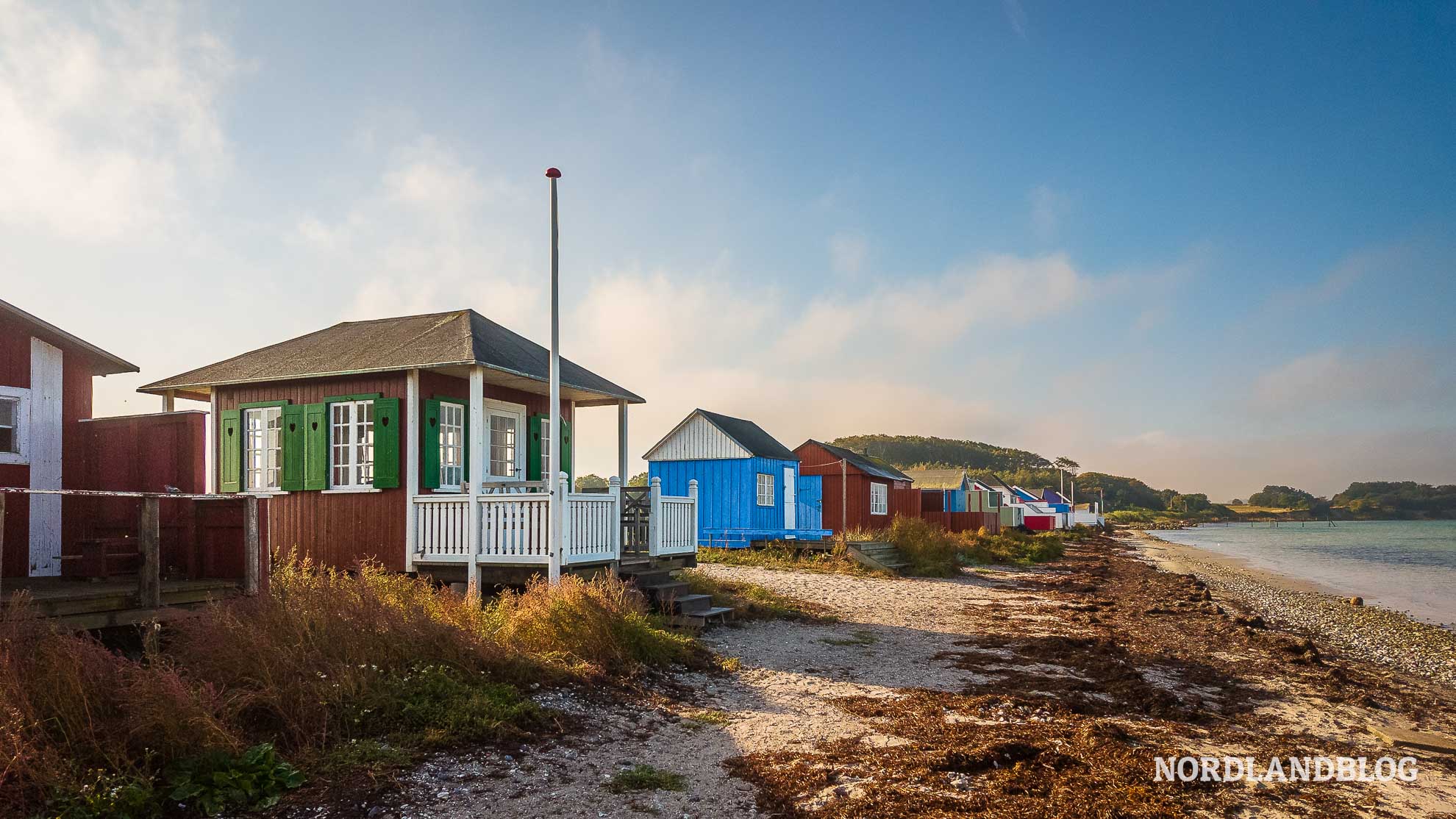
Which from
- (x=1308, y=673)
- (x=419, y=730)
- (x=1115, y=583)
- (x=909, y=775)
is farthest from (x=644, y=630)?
(x=1115, y=583)

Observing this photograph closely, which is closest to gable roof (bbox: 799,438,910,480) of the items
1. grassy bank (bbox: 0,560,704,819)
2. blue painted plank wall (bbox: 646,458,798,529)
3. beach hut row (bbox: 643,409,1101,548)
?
beach hut row (bbox: 643,409,1101,548)

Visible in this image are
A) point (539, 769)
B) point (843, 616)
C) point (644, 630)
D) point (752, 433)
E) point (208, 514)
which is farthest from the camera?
point (752, 433)

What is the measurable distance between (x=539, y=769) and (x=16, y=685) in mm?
3093

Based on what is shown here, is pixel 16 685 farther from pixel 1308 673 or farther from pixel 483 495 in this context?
pixel 1308 673

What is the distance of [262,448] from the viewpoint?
13680mm

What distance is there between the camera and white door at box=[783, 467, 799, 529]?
27781mm

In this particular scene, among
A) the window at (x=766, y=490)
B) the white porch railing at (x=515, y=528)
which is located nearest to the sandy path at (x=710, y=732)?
the white porch railing at (x=515, y=528)

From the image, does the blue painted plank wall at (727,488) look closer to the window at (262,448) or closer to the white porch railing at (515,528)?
the white porch railing at (515,528)

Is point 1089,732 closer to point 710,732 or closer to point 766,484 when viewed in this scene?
point 710,732

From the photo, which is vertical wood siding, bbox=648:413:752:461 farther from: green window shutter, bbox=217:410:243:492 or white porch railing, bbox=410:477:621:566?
green window shutter, bbox=217:410:243:492

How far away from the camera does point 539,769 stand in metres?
5.91

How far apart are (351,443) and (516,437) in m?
2.85

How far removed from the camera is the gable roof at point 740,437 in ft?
86.4

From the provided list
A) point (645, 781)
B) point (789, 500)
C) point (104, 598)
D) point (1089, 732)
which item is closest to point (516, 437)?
point (104, 598)
